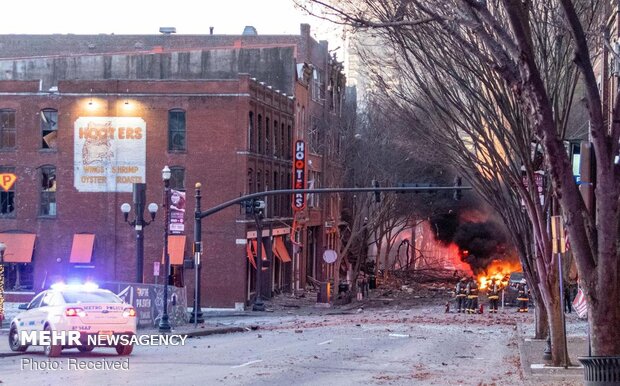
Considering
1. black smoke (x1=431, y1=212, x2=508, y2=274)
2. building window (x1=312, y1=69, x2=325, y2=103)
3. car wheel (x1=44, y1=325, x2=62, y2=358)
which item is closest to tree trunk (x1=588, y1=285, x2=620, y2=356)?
car wheel (x1=44, y1=325, x2=62, y2=358)

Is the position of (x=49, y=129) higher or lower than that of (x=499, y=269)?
higher

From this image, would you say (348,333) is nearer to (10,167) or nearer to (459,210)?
(10,167)

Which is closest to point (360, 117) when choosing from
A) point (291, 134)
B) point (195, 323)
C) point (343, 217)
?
point (291, 134)

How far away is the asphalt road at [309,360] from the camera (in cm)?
1897

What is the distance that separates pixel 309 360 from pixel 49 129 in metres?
32.4

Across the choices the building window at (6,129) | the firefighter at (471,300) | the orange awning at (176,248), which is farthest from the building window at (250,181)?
the firefighter at (471,300)

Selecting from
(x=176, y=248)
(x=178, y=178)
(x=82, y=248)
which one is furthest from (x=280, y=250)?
(x=82, y=248)

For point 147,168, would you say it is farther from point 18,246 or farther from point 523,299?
point 523,299

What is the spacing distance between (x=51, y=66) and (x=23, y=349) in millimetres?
43328

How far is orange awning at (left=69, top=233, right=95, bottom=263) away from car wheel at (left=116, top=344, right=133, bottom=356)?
2893cm

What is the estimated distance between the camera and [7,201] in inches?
2080

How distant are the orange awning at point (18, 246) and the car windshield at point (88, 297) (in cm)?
2977

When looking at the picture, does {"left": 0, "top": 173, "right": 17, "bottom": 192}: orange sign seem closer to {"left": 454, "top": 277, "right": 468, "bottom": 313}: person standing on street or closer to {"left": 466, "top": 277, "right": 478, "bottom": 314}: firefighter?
{"left": 466, "top": 277, "right": 478, "bottom": 314}: firefighter

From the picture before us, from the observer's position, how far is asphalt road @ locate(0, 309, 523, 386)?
62.2 feet
